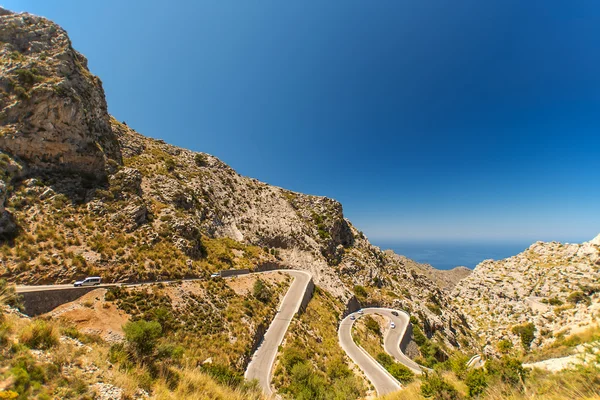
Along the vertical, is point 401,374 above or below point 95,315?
below

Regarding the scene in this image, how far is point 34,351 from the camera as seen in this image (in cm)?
684

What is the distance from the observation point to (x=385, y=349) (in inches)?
1341

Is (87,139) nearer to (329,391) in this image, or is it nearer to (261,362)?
(261,362)

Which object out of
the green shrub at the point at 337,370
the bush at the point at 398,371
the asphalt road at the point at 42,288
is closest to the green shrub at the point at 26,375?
the asphalt road at the point at 42,288

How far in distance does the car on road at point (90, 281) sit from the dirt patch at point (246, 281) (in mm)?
14260

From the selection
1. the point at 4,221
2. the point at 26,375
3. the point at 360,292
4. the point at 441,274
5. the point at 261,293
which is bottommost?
the point at 261,293

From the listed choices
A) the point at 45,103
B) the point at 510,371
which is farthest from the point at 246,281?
the point at 45,103

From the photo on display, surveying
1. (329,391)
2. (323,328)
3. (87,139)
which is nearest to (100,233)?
A: (87,139)

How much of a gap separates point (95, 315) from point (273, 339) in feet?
55.1

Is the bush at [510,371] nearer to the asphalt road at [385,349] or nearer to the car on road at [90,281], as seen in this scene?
the asphalt road at [385,349]

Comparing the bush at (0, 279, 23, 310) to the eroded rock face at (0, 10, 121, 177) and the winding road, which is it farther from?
the eroded rock face at (0, 10, 121, 177)

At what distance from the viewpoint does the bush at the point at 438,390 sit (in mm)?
10008

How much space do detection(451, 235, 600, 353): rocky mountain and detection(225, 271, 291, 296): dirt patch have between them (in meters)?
42.7

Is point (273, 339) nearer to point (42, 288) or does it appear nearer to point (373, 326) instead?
point (42, 288)
